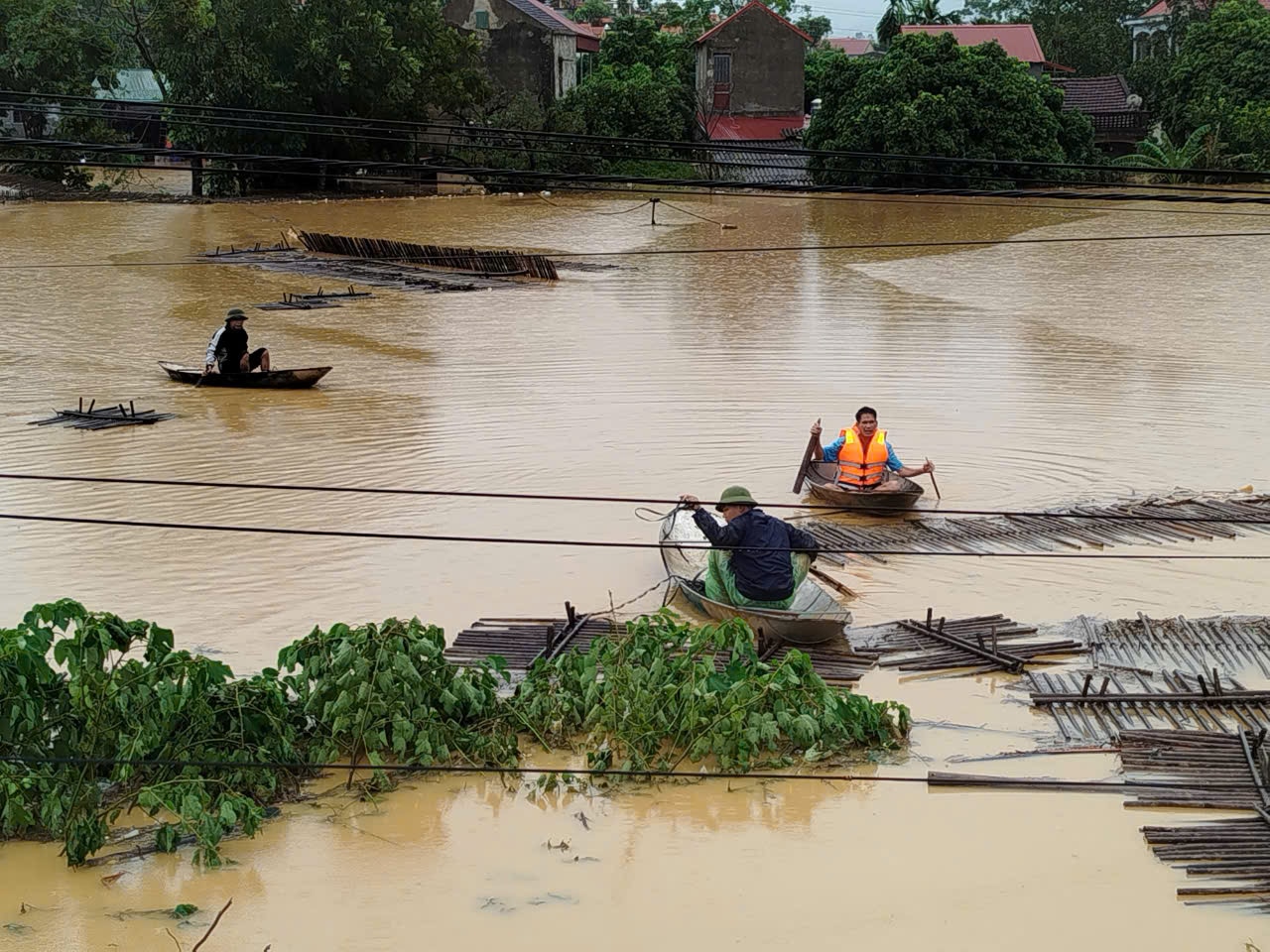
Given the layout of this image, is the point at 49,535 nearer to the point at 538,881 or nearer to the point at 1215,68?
the point at 538,881

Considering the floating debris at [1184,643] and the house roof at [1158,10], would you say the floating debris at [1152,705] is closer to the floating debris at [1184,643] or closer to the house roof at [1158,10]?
the floating debris at [1184,643]

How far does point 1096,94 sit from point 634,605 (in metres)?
46.4

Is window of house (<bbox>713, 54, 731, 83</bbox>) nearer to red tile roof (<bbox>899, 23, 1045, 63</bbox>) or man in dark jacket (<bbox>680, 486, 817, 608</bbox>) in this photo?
red tile roof (<bbox>899, 23, 1045, 63</bbox>)

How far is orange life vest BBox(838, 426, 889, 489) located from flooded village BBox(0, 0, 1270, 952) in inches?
1.6

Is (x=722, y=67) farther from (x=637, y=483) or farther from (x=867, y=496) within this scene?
(x=867, y=496)

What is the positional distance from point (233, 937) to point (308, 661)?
5.54ft

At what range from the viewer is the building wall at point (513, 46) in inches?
2132

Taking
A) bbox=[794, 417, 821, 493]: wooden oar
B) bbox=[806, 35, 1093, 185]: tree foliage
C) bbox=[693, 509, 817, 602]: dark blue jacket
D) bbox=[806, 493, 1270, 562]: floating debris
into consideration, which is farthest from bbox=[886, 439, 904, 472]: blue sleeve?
bbox=[806, 35, 1093, 185]: tree foliage

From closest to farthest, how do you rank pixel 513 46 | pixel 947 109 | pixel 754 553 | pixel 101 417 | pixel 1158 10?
1. pixel 754 553
2. pixel 101 417
3. pixel 947 109
4. pixel 513 46
5. pixel 1158 10

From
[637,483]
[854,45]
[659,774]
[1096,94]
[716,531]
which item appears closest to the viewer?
[659,774]

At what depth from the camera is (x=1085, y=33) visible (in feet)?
196

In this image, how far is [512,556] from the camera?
1292 cm

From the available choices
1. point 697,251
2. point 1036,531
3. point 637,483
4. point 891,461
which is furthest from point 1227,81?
point 1036,531

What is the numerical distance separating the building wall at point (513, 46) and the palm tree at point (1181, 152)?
69.7 ft
